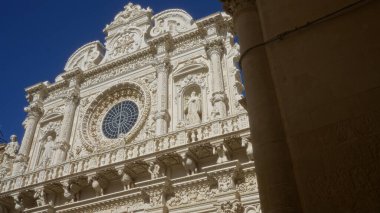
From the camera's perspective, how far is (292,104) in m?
4.55

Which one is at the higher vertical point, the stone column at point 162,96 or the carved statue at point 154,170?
the stone column at point 162,96

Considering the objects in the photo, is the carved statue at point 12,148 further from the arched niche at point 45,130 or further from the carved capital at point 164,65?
the carved capital at point 164,65

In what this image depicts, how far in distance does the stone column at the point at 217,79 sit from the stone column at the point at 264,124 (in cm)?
627

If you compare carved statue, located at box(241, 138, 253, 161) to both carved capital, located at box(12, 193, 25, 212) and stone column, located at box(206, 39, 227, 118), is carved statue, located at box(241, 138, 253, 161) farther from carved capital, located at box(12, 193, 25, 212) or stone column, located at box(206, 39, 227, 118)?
carved capital, located at box(12, 193, 25, 212)

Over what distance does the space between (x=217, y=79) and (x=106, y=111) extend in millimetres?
5265

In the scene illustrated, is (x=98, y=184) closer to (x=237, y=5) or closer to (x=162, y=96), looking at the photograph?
(x=162, y=96)

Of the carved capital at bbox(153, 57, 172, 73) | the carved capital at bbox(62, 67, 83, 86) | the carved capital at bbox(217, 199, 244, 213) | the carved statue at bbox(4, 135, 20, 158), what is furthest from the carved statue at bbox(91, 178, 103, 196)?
the carved statue at bbox(4, 135, 20, 158)

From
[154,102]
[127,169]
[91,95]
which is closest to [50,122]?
[91,95]

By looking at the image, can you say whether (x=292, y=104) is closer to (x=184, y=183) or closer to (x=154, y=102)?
(x=184, y=183)

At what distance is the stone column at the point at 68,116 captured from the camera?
47.3 feet

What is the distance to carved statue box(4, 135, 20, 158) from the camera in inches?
651

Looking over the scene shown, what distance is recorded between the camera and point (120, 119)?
49.2ft

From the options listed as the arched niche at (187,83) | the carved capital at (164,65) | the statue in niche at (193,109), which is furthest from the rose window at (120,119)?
the statue in niche at (193,109)

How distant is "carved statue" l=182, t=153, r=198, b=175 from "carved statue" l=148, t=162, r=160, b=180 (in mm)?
822
